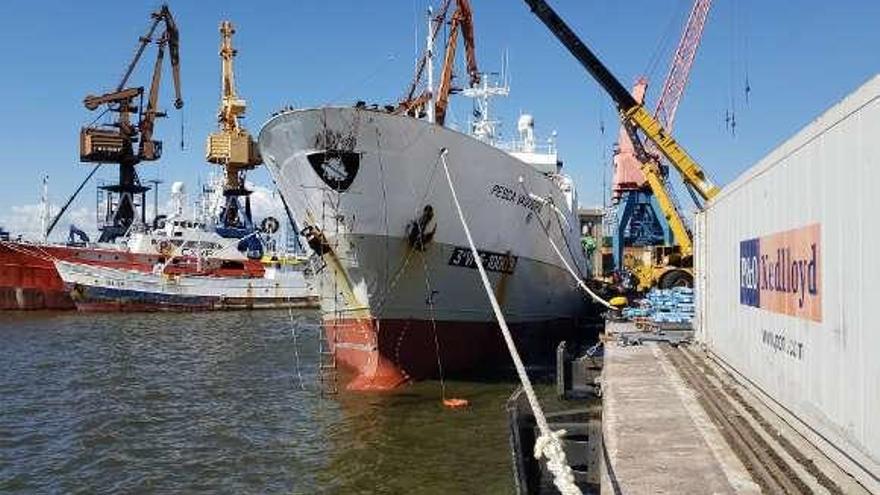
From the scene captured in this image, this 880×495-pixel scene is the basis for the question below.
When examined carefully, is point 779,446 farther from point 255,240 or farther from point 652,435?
point 255,240

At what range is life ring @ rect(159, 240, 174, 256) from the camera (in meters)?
Answer: 47.7

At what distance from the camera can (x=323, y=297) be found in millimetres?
19656

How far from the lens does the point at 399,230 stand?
17.3 m

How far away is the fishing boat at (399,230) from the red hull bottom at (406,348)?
0.03m

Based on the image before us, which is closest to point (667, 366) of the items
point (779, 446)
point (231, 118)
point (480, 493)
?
point (480, 493)

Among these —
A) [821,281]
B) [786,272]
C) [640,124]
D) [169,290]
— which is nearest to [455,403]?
[786,272]

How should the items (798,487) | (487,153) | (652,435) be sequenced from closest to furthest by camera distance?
(798,487), (652,435), (487,153)

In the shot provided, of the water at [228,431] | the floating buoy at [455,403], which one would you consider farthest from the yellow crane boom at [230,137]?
the floating buoy at [455,403]

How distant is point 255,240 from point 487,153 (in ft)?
129

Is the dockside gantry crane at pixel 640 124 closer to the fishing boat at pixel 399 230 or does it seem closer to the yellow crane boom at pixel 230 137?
the fishing boat at pixel 399 230

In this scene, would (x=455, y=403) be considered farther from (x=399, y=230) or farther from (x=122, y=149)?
(x=122, y=149)

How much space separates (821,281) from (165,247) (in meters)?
46.4

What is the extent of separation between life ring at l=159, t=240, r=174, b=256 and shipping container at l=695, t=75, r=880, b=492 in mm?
42939

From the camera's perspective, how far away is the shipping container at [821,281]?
224 inches
